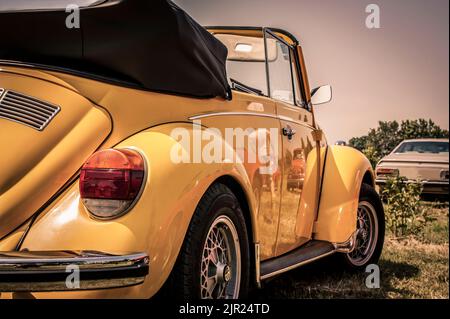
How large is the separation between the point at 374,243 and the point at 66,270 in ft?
11.9

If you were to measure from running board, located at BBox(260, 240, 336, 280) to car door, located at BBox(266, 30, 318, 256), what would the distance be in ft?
0.23

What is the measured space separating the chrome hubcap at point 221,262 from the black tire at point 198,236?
0.05 m

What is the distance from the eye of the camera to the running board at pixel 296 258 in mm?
3369

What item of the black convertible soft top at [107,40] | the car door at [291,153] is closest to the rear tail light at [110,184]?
the black convertible soft top at [107,40]

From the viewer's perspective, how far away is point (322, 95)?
4.69 metres

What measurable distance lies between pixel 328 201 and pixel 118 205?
2489 mm

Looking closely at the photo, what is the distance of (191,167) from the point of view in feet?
8.22

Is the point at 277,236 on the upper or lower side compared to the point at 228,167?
lower

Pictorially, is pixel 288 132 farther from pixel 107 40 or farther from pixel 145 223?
pixel 145 223

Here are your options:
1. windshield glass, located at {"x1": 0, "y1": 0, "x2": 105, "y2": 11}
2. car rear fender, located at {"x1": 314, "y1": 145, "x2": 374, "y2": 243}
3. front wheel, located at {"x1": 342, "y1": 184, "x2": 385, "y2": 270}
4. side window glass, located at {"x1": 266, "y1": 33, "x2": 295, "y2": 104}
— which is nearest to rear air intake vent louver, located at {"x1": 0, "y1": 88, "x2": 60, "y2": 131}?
windshield glass, located at {"x1": 0, "y1": 0, "x2": 105, "y2": 11}

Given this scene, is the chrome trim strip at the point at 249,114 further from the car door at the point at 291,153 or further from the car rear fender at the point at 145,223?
the car rear fender at the point at 145,223

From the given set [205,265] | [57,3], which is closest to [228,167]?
[205,265]

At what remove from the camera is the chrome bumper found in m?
2.01
